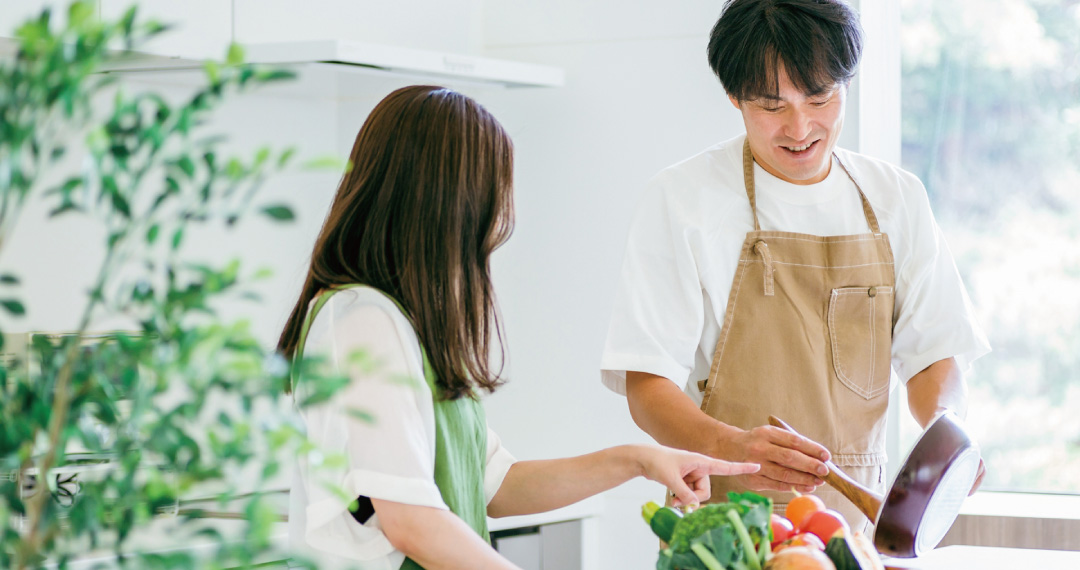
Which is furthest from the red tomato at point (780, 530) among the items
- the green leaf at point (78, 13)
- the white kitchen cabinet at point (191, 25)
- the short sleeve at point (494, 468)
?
the white kitchen cabinet at point (191, 25)

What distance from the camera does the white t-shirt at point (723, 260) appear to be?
154 centimetres

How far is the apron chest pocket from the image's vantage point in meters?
1.56

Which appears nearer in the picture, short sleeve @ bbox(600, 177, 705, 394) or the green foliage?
the green foliage

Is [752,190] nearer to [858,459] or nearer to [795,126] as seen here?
[795,126]

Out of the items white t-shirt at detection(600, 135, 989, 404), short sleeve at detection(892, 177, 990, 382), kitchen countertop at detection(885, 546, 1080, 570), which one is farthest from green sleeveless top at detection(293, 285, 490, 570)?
short sleeve at detection(892, 177, 990, 382)

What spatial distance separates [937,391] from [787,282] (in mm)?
262

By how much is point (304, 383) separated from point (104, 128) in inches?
5.1

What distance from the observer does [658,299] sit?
155 cm

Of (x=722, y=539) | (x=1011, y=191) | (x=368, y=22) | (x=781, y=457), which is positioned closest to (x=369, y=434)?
(x=722, y=539)

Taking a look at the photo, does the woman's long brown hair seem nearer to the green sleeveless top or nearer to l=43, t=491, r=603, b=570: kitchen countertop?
the green sleeveless top

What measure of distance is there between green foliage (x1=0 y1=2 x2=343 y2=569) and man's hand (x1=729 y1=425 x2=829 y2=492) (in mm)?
914

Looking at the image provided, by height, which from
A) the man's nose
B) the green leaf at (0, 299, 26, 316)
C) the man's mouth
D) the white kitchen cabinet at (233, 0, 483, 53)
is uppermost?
the white kitchen cabinet at (233, 0, 483, 53)

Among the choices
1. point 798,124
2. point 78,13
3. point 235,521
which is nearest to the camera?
point 78,13

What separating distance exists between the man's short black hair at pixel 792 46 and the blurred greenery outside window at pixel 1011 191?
3.23ft
